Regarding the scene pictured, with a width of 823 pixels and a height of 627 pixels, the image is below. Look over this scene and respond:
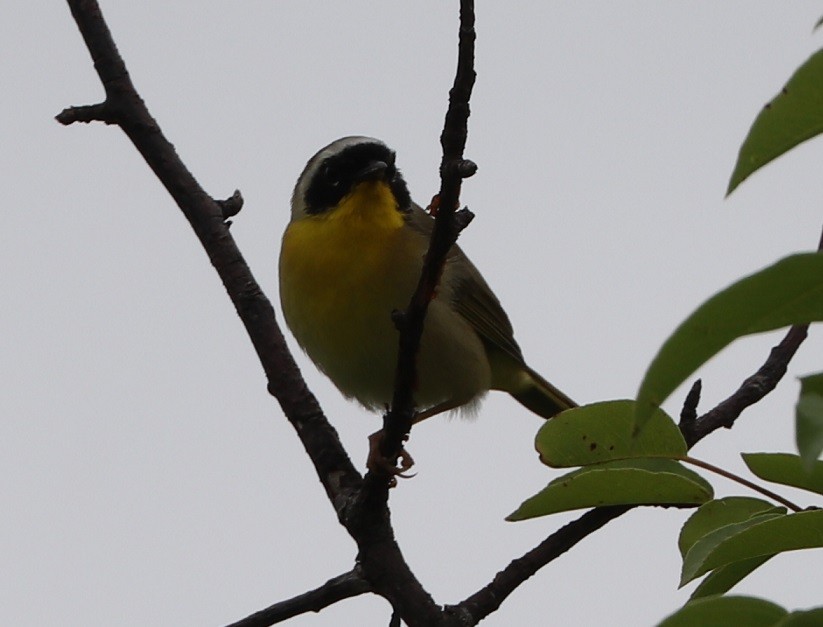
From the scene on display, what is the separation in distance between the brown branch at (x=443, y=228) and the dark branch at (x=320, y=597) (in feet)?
0.91

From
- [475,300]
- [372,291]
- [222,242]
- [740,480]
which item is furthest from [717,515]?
[475,300]

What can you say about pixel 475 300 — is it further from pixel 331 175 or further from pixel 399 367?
pixel 399 367

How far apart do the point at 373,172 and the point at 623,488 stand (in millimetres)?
2636

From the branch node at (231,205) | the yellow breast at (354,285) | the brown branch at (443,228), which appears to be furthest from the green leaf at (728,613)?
the yellow breast at (354,285)

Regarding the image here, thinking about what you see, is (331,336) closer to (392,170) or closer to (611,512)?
(392,170)

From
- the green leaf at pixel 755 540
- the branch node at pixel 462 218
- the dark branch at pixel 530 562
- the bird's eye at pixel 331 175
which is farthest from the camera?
the bird's eye at pixel 331 175

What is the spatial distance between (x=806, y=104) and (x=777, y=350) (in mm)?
1483

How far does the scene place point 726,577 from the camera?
1.63 meters

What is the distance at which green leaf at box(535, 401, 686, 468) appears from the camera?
1764mm

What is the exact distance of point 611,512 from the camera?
232 cm

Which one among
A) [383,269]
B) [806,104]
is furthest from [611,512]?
[383,269]

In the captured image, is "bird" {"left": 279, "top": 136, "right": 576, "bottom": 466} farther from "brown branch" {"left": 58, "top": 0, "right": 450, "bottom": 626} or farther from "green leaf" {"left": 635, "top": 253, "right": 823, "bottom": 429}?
"green leaf" {"left": 635, "top": 253, "right": 823, "bottom": 429}

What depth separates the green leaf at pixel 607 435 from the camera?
176 cm

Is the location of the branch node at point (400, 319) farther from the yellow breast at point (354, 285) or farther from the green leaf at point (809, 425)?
the yellow breast at point (354, 285)
